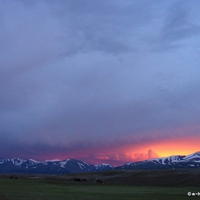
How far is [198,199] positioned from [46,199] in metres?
21.5

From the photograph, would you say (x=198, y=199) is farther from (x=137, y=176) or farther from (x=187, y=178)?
(x=137, y=176)

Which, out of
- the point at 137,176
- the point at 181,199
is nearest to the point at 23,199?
the point at 181,199

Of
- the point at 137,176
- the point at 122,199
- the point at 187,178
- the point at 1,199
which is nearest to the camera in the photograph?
the point at 1,199

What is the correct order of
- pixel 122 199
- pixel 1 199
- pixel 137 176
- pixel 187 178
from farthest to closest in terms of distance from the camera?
pixel 137 176
pixel 187 178
pixel 122 199
pixel 1 199

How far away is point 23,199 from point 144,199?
1685 cm

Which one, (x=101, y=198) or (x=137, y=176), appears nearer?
(x=101, y=198)

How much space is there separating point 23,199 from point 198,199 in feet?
80.6

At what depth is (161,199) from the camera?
179ft

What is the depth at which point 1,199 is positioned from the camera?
167ft

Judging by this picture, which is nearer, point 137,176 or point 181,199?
point 181,199

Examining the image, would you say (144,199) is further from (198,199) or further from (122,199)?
(198,199)

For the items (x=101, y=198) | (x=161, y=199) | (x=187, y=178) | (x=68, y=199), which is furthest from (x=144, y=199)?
(x=187, y=178)

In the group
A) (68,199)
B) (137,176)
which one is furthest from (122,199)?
(137,176)

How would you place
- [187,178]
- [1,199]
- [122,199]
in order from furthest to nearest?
[187,178] < [122,199] < [1,199]
